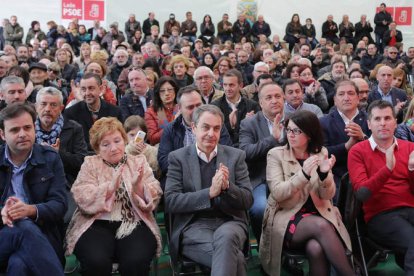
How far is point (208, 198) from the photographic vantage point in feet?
9.12

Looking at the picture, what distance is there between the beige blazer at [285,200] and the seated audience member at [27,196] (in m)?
1.20

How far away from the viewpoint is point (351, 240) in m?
3.23

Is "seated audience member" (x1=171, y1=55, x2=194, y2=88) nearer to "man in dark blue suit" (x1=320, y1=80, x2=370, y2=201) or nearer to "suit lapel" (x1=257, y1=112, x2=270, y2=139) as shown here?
"suit lapel" (x1=257, y1=112, x2=270, y2=139)

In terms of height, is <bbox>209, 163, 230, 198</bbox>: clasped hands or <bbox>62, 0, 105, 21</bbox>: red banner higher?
<bbox>62, 0, 105, 21</bbox>: red banner

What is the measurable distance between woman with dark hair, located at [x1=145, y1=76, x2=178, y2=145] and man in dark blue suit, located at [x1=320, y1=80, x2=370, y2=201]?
141 centimetres

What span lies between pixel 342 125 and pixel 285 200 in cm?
108

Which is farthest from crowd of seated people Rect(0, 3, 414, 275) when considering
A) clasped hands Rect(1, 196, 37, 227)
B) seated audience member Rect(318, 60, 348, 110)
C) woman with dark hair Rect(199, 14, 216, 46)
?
woman with dark hair Rect(199, 14, 216, 46)

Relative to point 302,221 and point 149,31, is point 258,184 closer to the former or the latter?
point 302,221

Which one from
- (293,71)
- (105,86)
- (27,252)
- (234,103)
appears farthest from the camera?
(293,71)

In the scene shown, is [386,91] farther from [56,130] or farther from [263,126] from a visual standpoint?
[56,130]

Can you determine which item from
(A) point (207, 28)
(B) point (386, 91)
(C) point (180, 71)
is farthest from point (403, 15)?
(C) point (180, 71)

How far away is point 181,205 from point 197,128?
482 millimetres

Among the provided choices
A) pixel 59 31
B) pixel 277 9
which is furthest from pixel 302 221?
pixel 277 9

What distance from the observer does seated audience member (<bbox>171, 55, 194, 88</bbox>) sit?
6.14 m
